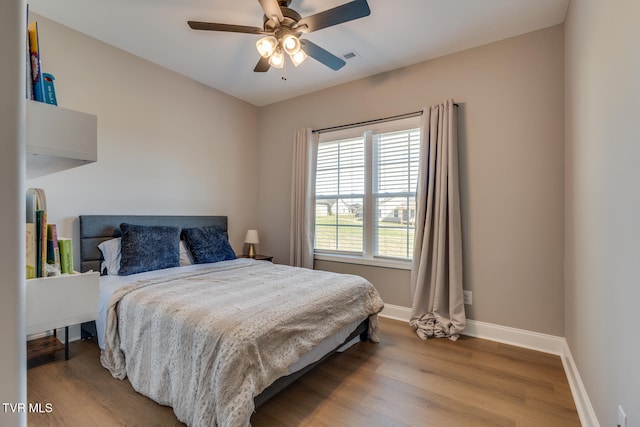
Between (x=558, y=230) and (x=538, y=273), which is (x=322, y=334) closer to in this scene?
(x=538, y=273)

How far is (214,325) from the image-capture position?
162 centimetres

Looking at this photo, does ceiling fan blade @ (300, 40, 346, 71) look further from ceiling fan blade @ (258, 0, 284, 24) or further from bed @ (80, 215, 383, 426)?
bed @ (80, 215, 383, 426)

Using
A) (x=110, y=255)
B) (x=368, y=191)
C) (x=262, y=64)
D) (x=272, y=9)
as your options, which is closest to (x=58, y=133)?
(x=272, y=9)

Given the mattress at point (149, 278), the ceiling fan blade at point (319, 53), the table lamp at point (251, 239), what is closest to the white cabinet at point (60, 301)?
the mattress at point (149, 278)

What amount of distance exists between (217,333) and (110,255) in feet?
6.16

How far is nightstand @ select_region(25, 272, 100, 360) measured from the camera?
83cm

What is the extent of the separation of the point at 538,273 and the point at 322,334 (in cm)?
207

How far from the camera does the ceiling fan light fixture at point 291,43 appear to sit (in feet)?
7.09

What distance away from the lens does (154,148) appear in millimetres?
3381

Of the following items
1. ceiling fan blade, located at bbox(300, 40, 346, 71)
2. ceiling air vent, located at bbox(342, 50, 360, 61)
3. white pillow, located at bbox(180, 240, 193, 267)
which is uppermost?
ceiling air vent, located at bbox(342, 50, 360, 61)

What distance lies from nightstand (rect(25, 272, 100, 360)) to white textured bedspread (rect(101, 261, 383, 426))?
28.5 inches

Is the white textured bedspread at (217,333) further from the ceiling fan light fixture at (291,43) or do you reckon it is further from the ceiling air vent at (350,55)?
the ceiling air vent at (350,55)

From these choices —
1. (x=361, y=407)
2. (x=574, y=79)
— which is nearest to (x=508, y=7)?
(x=574, y=79)

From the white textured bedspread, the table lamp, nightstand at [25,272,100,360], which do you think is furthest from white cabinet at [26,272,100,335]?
the table lamp
